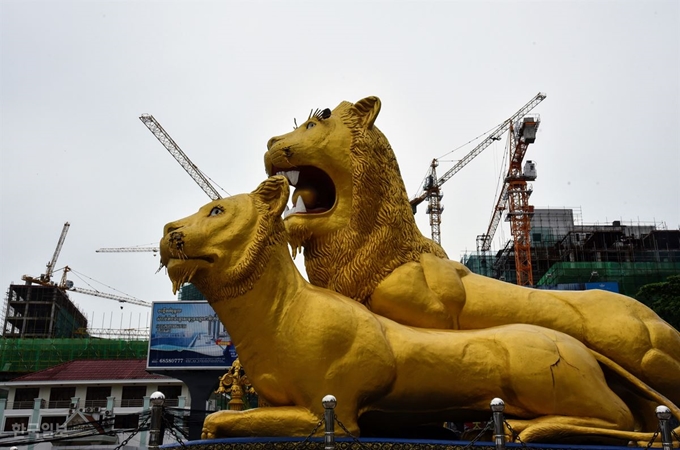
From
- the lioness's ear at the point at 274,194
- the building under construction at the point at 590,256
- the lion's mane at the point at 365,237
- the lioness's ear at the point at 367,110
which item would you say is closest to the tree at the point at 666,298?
the building under construction at the point at 590,256

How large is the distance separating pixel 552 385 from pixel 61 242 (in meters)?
92.2

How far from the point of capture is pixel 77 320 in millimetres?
79750

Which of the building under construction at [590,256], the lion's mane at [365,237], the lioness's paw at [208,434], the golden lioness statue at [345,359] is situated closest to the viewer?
the golden lioness statue at [345,359]

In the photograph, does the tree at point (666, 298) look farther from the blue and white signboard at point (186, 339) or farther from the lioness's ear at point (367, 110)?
the lioness's ear at point (367, 110)

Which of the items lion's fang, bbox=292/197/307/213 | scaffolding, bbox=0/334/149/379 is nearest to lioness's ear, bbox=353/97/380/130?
lion's fang, bbox=292/197/307/213

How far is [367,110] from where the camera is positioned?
702 cm

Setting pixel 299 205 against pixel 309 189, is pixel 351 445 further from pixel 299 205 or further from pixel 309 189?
pixel 309 189

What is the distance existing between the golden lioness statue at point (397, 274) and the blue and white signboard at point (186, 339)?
23.1 meters

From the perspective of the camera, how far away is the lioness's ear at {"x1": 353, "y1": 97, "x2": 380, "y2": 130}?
6.98 metres

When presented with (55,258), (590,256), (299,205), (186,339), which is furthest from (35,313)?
(299,205)

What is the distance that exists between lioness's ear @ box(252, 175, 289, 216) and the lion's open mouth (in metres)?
Answer: 0.79

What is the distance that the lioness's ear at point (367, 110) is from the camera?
698cm

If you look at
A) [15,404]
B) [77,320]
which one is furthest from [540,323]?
[77,320]

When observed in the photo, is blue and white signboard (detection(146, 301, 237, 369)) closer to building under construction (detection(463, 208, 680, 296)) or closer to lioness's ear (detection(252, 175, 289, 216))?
building under construction (detection(463, 208, 680, 296))
